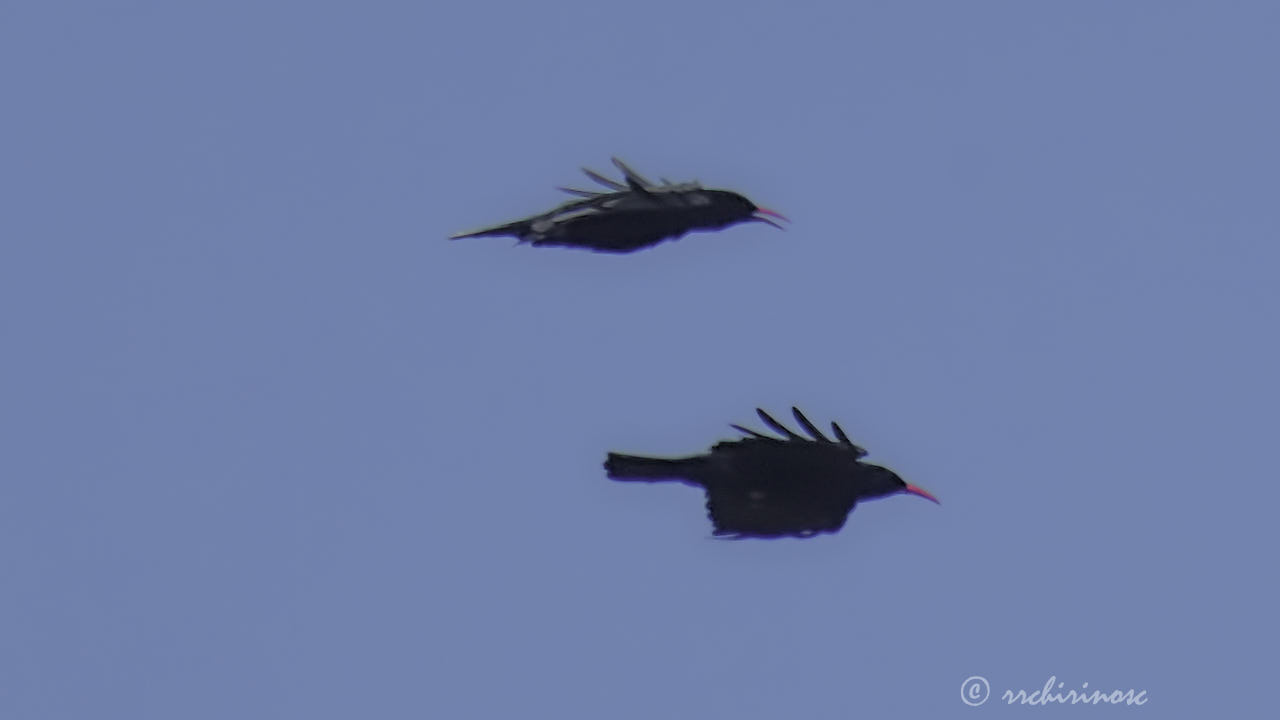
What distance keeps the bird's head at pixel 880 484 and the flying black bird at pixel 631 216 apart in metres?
2.65

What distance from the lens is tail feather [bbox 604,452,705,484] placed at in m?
20.9

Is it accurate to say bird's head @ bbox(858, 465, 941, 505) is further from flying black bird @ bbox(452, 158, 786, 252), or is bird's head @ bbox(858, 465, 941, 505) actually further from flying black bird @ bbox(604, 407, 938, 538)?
flying black bird @ bbox(452, 158, 786, 252)

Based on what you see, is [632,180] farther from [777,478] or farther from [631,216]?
[777,478]

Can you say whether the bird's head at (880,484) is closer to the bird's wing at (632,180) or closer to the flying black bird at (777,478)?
the flying black bird at (777,478)

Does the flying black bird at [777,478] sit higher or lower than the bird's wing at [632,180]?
lower

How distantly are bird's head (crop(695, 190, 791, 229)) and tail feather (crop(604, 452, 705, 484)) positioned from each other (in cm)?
230

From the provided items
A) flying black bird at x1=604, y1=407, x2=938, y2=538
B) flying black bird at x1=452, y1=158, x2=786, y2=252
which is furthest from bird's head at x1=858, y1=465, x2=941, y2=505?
flying black bird at x1=452, y1=158, x2=786, y2=252

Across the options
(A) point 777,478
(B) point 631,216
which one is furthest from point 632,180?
(A) point 777,478

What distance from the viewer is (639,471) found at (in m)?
21.0

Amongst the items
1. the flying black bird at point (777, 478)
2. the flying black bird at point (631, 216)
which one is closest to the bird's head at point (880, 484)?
the flying black bird at point (777, 478)

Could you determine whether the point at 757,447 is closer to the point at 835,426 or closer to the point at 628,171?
the point at 835,426

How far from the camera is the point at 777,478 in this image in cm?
2119

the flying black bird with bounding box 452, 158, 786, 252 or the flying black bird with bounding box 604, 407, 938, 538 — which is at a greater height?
the flying black bird with bounding box 452, 158, 786, 252

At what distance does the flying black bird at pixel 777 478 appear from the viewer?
20.9m
